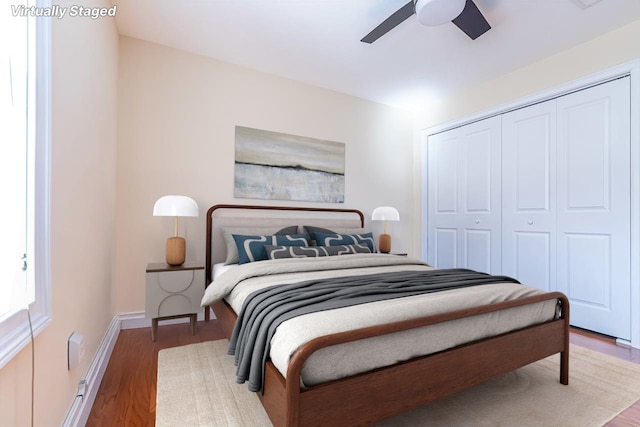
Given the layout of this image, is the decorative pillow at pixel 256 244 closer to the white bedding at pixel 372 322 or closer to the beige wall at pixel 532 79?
the white bedding at pixel 372 322

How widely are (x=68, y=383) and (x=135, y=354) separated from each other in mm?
960

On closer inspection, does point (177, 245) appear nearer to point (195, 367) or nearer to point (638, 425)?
point (195, 367)

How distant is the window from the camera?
0.89 meters

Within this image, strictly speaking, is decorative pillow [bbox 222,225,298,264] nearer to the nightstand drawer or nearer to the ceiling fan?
the nightstand drawer

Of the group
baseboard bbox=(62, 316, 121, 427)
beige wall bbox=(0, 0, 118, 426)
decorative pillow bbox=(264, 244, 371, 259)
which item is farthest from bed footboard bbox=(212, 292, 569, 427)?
decorative pillow bbox=(264, 244, 371, 259)

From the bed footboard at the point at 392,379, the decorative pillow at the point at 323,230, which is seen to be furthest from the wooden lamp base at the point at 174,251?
the bed footboard at the point at 392,379

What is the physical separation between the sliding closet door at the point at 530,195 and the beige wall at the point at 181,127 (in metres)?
2.08

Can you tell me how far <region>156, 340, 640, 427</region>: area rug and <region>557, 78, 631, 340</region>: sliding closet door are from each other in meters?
0.74

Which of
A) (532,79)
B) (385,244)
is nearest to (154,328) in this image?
(385,244)

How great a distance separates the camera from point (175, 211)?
243cm

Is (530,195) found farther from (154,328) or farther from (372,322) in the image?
(154,328)

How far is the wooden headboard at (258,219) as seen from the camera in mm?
3049

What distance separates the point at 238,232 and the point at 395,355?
211cm

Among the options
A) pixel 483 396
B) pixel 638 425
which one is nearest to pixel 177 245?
pixel 483 396
